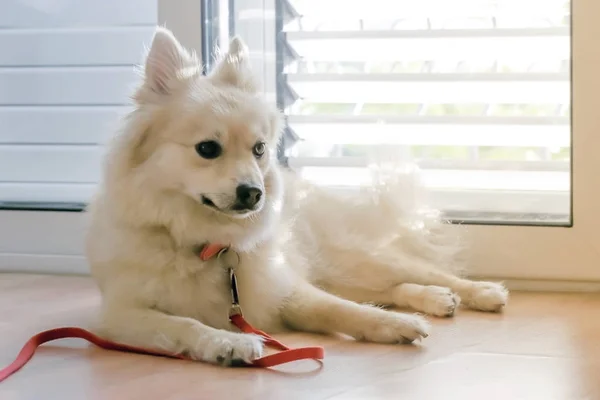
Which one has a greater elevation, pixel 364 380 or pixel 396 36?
pixel 396 36

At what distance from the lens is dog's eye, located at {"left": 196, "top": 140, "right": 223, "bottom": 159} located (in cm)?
204

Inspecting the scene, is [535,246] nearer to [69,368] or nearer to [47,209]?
[69,368]

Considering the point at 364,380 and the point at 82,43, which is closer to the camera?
the point at 364,380

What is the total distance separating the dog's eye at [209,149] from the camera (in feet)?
6.68

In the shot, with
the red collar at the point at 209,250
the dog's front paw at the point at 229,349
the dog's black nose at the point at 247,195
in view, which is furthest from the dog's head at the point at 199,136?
the dog's front paw at the point at 229,349

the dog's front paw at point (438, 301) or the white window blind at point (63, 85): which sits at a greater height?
the white window blind at point (63, 85)

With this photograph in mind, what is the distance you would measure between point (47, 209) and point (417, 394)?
190cm

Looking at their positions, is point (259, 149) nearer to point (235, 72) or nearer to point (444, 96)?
point (235, 72)

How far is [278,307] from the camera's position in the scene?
7.32 feet

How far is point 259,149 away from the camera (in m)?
2.15

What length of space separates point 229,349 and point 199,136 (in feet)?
1.66

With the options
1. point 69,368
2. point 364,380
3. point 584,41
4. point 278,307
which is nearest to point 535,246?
point 584,41

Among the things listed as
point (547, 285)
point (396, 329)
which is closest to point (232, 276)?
point (396, 329)

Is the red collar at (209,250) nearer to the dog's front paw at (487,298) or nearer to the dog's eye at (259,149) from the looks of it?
the dog's eye at (259,149)
